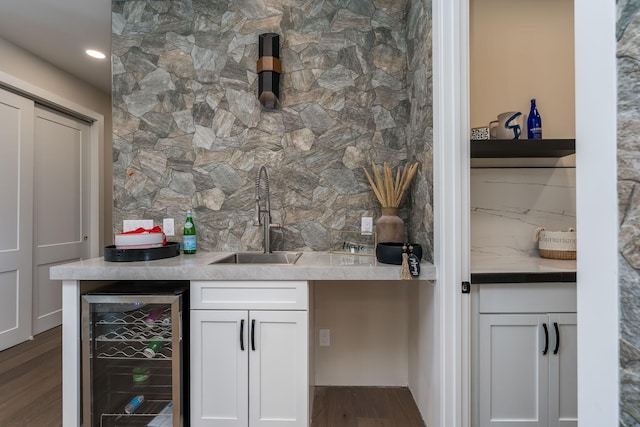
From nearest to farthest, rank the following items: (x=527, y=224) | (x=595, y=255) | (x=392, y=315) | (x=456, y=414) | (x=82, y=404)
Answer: (x=595, y=255) < (x=456, y=414) < (x=82, y=404) < (x=527, y=224) < (x=392, y=315)

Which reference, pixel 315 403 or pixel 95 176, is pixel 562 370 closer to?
pixel 315 403

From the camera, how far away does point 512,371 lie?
1.47 meters

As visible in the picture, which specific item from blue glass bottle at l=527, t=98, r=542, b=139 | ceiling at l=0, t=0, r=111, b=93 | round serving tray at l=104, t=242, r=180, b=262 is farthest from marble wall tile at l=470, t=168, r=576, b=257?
ceiling at l=0, t=0, r=111, b=93

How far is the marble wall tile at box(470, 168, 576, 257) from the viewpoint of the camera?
6.53ft

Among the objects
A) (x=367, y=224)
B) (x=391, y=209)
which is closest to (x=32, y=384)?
(x=367, y=224)

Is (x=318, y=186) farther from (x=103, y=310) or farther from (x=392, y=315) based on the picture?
(x=103, y=310)

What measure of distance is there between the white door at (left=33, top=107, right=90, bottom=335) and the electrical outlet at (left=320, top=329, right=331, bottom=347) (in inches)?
112

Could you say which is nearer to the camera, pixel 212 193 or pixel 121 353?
pixel 121 353

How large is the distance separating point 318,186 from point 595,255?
5.61 ft

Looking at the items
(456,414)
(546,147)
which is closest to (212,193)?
(456,414)

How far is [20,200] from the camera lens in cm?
289

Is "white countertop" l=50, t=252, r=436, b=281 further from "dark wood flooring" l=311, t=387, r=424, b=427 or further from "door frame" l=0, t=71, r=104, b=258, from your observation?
"door frame" l=0, t=71, r=104, b=258

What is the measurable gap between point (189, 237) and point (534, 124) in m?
2.25

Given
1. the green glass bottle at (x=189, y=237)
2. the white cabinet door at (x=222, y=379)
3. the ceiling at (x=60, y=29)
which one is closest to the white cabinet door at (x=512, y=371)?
the white cabinet door at (x=222, y=379)
